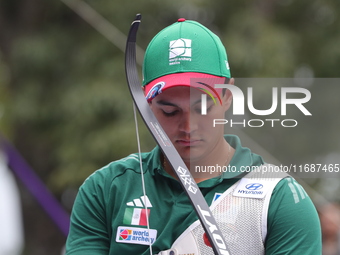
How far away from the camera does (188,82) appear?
2.44m

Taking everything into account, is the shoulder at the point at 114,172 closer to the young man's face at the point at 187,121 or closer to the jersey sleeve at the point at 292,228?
the young man's face at the point at 187,121

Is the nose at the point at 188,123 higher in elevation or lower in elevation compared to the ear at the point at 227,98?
lower

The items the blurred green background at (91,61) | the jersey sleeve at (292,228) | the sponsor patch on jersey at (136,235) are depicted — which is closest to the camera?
the jersey sleeve at (292,228)

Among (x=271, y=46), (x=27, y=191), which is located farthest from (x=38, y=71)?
(x=271, y=46)

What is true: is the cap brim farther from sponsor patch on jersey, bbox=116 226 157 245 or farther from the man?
sponsor patch on jersey, bbox=116 226 157 245

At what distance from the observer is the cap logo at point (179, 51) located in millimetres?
2463

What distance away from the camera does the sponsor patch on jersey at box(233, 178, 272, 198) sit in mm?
2348

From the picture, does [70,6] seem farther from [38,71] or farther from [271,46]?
[271,46]

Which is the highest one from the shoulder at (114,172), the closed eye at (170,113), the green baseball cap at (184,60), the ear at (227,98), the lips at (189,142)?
the green baseball cap at (184,60)

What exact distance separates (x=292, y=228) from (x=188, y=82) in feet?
1.93

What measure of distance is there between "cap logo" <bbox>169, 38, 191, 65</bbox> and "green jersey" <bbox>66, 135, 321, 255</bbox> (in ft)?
1.14

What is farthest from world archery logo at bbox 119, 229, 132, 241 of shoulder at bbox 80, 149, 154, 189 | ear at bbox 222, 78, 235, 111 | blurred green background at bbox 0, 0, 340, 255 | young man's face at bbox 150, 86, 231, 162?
blurred green background at bbox 0, 0, 340, 255

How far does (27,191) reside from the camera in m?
8.63

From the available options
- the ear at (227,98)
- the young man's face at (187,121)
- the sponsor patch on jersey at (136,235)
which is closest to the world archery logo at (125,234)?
the sponsor patch on jersey at (136,235)
